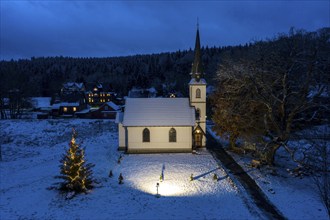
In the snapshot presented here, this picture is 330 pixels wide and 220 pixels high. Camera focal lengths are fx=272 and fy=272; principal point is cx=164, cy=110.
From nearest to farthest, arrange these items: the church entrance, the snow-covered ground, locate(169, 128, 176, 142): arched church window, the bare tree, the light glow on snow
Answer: the snow-covered ground → the light glow on snow → the bare tree → locate(169, 128, 176, 142): arched church window → the church entrance

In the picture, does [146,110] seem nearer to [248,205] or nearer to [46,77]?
[248,205]

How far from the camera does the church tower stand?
32.5 meters

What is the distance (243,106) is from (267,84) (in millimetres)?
4428

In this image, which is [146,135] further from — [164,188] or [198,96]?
[164,188]

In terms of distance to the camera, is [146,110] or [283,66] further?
[146,110]

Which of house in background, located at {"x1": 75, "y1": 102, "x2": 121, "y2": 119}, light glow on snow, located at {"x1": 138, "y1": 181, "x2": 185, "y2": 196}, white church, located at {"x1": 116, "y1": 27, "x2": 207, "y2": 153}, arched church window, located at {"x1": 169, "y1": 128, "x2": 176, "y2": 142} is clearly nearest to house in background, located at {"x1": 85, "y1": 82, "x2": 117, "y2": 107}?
house in background, located at {"x1": 75, "y1": 102, "x2": 121, "y2": 119}

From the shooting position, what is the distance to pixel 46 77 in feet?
361

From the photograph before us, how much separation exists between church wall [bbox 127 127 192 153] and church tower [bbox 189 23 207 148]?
1.88 m

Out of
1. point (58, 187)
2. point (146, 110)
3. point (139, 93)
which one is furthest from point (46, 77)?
point (58, 187)

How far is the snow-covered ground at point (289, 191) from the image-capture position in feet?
55.8

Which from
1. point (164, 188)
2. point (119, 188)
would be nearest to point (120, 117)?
point (119, 188)

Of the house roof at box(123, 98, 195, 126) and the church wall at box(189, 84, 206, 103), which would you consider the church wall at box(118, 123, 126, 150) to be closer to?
the house roof at box(123, 98, 195, 126)

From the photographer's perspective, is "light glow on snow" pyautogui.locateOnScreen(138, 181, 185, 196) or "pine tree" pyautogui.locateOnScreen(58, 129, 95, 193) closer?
"pine tree" pyautogui.locateOnScreen(58, 129, 95, 193)

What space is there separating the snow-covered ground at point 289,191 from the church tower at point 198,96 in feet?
22.9
